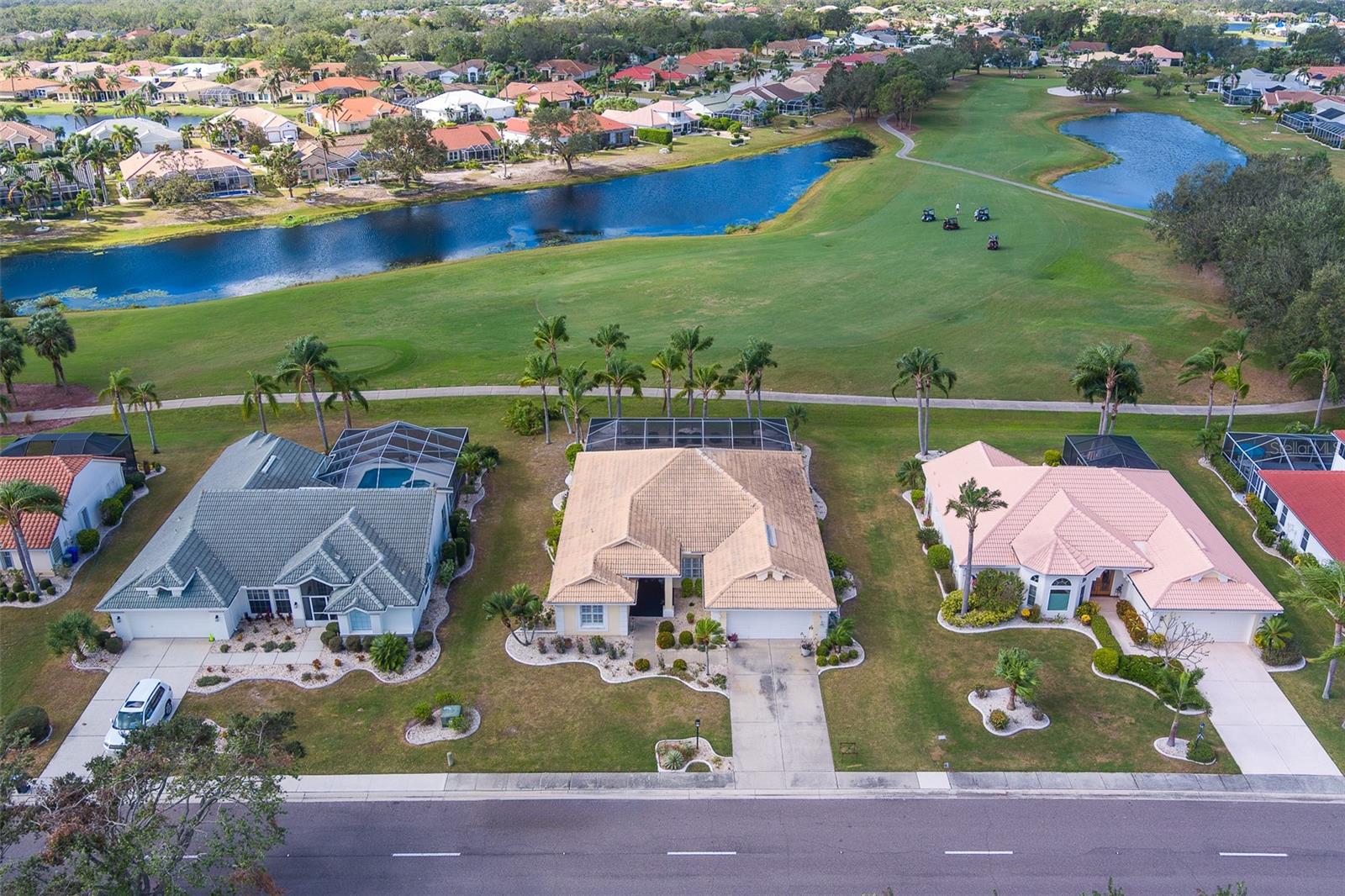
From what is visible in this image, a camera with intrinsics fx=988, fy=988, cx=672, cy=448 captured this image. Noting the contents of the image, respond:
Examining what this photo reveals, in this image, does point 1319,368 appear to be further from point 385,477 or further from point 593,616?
point 385,477

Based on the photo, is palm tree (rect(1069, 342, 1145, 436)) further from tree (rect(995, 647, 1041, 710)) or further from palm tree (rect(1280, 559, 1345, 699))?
tree (rect(995, 647, 1041, 710))

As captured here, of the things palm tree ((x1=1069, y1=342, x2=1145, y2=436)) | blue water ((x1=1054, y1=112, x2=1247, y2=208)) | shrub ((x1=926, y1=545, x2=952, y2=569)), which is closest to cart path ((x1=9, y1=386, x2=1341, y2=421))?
palm tree ((x1=1069, y1=342, x2=1145, y2=436))

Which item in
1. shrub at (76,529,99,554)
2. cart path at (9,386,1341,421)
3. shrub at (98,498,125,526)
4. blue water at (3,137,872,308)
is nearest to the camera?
shrub at (76,529,99,554)

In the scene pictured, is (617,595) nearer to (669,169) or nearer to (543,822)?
(543,822)

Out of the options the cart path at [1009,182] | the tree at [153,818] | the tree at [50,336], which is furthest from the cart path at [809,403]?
the cart path at [1009,182]

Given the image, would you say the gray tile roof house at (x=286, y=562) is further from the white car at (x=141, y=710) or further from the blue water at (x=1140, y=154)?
the blue water at (x=1140, y=154)

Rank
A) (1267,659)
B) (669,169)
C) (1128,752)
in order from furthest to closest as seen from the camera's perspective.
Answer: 1. (669,169)
2. (1267,659)
3. (1128,752)

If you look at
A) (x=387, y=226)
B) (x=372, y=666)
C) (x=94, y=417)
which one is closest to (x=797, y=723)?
(x=372, y=666)
